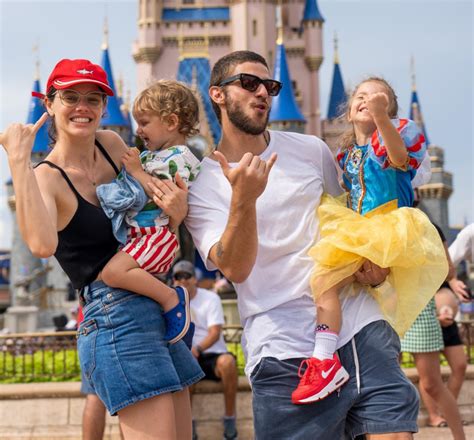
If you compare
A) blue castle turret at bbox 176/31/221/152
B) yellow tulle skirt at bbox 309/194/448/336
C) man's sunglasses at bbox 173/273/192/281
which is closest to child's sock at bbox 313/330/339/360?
yellow tulle skirt at bbox 309/194/448/336

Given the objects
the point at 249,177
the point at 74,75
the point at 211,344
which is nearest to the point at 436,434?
the point at 211,344

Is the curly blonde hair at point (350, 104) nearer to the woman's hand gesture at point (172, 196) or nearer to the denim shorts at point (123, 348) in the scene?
the woman's hand gesture at point (172, 196)

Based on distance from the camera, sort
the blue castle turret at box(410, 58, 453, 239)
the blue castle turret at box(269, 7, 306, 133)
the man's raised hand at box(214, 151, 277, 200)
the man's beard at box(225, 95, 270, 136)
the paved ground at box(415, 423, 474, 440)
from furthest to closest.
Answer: the blue castle turret at box(410, 58, 453, 239) < the blue castle turret at box(269, 7, 306, 133) < the paved ground at box(415, 423, 474, 440) < the man's beard at box(225, 95, 270, 136) < the man's raised hand at box(214, 151, 277, 200)

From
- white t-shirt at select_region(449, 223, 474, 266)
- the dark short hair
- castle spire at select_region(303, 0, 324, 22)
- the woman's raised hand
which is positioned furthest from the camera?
castle spire at select_region(303, 0, 324, 22)

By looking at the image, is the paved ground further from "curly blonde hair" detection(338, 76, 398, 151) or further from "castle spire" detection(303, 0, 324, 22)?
"castle spire" detection(303, 0, 324, 22)

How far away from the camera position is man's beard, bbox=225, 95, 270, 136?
301cm

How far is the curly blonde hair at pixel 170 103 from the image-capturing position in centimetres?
320

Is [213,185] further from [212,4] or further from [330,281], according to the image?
[212,4]

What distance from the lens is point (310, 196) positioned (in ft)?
9.91

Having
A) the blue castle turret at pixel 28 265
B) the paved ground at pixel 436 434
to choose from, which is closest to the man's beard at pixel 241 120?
the paved ground at pixel 436 434

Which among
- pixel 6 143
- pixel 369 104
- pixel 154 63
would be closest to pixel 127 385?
pixel 6 143

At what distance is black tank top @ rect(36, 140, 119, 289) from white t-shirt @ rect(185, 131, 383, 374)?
34 centimetres

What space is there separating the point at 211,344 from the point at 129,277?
13.1 feet

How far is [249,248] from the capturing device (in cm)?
277
